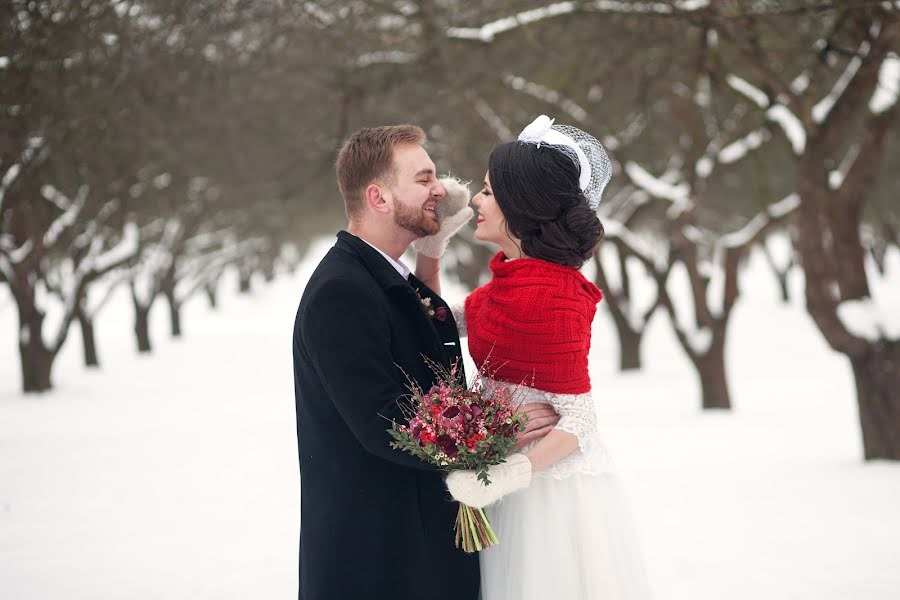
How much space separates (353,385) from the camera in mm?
2953

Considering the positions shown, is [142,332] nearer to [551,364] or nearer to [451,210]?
[451,210]

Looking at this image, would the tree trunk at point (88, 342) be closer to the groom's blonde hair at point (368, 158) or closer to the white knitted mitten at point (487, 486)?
the groom's blonde hair at point (368, 158)

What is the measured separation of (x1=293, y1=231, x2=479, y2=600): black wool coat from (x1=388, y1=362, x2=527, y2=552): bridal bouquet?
0.09m

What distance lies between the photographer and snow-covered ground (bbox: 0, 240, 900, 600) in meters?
6.16

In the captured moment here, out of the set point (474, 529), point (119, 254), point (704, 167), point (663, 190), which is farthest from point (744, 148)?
point (119, 254)

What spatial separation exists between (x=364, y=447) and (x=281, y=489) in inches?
233

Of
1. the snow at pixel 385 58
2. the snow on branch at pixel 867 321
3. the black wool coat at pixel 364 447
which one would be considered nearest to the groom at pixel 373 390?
the black wool coat at pixel 364 447

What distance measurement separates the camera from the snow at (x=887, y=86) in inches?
320

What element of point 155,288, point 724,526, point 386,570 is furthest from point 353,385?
point 155,288

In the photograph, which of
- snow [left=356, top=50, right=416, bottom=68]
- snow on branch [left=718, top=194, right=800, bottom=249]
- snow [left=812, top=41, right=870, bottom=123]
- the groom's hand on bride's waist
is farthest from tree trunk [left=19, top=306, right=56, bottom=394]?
the groom's hand on bride's waist

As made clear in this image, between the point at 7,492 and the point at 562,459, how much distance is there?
711 centimetres

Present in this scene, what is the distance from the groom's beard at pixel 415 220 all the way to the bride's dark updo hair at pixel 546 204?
0.88 feet

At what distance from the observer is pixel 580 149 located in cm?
348

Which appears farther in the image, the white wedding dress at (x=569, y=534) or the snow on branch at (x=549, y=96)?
the snow on branch at (x=549, y=96)
